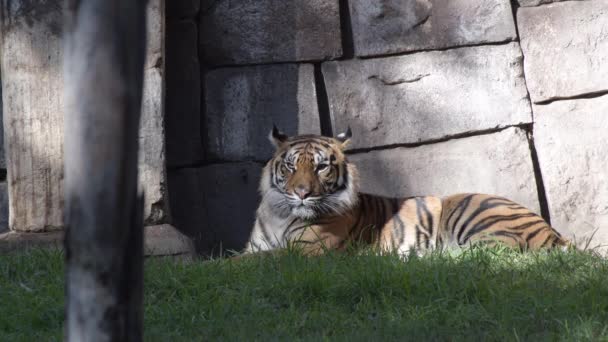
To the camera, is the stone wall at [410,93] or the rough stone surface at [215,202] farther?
the rough stone surface at [215,202]

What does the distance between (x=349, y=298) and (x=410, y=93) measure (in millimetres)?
2768

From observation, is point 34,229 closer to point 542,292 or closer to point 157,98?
point 157,98

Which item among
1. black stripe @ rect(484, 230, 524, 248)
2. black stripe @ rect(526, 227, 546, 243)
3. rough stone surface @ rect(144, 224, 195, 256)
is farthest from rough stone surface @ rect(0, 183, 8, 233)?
black stripe @ rect(526, 227, 546, 243)

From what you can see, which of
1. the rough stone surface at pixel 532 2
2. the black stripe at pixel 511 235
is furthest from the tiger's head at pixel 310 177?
the rough stone surface at pixel 532 2

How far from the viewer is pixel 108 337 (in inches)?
94.9

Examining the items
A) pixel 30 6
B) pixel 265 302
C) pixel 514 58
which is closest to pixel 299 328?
pixel 265 302

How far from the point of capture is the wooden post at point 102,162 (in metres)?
2.30

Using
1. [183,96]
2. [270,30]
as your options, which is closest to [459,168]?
[270,30]

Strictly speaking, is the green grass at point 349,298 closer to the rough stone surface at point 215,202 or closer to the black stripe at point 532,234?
the black stripe at point 532,234

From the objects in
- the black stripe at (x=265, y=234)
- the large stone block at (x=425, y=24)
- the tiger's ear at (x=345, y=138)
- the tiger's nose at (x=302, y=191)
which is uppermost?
the large stone block at (x=425, y=24)

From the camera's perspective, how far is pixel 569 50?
22.5 feet

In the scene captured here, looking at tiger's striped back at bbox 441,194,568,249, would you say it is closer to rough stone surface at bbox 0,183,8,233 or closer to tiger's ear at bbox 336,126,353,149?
tiger's ear at bbox 336,126,353,149

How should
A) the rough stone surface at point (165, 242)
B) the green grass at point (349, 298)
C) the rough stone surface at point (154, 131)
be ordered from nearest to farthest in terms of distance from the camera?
the green grass at point (349, 298)
the rough stone surface at point (165, 242)
the rough stone surface at point (154, 131)

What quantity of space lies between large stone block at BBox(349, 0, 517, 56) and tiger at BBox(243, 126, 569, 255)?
0.82 meters
